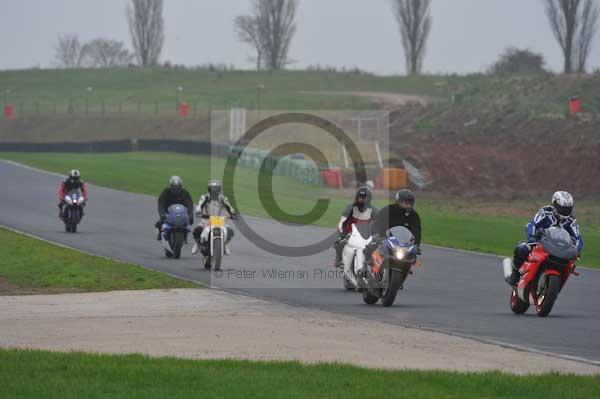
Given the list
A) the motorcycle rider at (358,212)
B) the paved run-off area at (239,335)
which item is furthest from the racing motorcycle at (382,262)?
the paved run-off area at (239,335)

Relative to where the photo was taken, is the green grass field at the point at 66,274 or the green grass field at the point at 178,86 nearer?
the green grass field at the point at 66,274

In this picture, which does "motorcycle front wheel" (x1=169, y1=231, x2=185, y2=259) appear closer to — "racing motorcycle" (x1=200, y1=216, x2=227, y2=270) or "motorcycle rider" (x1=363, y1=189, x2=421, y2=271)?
"racing motorcycle" (x1=200, y1=216, x2=227, y2=270)

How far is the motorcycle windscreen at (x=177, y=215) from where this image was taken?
24.2 meters

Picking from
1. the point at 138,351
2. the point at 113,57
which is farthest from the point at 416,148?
the point at 113,57

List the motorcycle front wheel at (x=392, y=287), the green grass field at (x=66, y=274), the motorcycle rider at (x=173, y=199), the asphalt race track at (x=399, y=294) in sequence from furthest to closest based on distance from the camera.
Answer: the motorcycle rider at (x=173, y=199) < the green grass field at (x=66, y=274) < the motorcycle front wheel at (x=392, y=287) < the asphalt race track at (x=399, y=294)

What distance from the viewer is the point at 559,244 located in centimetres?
1633

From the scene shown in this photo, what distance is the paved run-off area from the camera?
41.4 ft

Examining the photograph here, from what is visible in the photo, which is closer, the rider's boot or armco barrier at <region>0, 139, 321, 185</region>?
the rider's boot

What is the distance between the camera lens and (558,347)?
13.9m

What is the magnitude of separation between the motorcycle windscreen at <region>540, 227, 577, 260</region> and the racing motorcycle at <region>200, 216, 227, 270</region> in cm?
737

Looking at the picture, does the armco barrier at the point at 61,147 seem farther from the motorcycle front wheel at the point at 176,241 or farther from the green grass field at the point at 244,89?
the motorcycle front wheel at the point at 176,241

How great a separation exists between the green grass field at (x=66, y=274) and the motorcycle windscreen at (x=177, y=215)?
4.78 feet

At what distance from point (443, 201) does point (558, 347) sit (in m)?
32.5

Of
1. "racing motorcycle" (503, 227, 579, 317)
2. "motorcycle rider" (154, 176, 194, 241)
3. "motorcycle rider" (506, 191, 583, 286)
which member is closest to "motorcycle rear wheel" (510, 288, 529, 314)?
"racing motorcycle" (503, 227, 579, 317)
